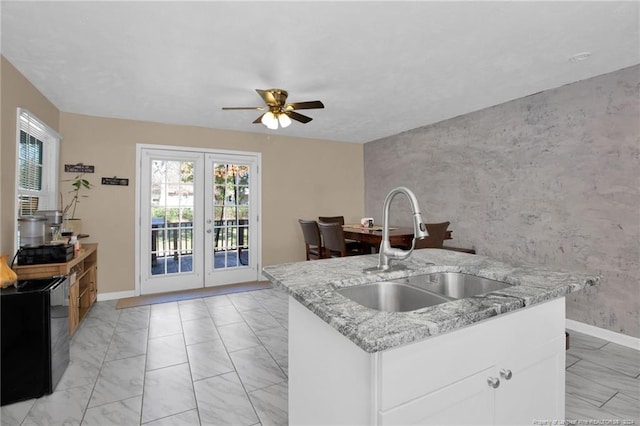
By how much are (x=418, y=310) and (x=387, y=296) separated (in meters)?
0.47

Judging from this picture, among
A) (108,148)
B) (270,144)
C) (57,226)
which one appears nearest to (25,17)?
(57,226)

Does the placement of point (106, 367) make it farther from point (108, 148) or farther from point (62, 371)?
point (108, 148)

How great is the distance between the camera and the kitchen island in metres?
0.92

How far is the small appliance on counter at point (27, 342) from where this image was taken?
1932mm

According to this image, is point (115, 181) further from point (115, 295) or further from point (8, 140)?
point (8, 140)

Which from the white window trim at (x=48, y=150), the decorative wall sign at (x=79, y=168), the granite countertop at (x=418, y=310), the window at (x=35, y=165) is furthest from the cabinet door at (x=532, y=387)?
the decorative wall sign at (x=79, y=168)

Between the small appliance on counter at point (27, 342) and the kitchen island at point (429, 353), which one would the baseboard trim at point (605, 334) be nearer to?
the kitchen island at point (429, 353)

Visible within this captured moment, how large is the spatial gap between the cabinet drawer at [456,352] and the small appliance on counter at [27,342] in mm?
2247

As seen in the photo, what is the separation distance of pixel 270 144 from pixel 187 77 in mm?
2263

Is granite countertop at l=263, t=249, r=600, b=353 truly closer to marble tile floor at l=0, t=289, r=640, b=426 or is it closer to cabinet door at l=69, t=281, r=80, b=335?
marble tile floor at l=0, t=289, r=640, b=426

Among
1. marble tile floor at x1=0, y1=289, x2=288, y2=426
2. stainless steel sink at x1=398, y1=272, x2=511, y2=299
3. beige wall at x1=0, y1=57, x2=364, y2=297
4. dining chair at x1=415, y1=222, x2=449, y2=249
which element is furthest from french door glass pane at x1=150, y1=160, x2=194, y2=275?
stainless steel sink at x1=398, y1=272, x2=511, y2=299

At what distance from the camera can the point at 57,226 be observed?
2951 mm

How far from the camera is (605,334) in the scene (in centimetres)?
284

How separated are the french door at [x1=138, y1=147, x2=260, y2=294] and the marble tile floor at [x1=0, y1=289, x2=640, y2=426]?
1.12 meters
